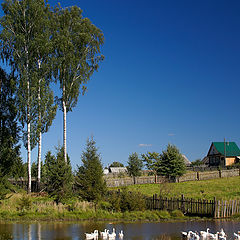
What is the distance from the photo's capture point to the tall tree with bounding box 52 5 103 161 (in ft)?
123

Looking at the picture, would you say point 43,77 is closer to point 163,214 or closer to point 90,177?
point 90,177

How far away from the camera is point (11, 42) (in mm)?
36094

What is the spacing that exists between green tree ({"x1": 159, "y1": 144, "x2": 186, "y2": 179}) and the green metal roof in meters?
28.7

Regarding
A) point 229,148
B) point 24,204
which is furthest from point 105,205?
point 229,148

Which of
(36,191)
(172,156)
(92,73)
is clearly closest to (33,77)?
(92,73)

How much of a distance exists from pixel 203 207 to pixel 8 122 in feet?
75.1

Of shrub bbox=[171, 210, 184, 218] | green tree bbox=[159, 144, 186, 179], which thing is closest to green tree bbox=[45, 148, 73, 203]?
shrub bbox=[171, 210, 184, 218]

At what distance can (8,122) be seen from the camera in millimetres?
35375

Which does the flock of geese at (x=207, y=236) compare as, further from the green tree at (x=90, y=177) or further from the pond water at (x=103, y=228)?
the green tree at (x=90, y=177)

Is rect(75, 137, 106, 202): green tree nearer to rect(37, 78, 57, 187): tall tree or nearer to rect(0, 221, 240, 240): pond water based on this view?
rect(0, 221, 240, 240): pond water

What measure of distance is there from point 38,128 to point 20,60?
7655mm

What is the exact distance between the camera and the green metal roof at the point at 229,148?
239 ft

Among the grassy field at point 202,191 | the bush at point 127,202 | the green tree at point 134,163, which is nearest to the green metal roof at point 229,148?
the green tree at point 134,163

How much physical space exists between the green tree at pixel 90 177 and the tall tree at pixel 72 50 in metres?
12.2
